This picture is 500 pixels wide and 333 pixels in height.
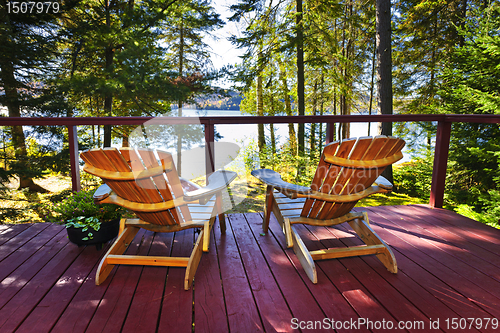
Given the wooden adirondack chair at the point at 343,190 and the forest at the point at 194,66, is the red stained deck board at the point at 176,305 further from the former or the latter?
the forest at the point at 194,66

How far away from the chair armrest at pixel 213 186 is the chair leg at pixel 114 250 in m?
0.61

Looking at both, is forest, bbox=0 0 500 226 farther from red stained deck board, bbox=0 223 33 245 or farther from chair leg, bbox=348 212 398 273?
chair leg, bbox=348 212 398 273

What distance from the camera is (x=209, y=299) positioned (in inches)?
61.5

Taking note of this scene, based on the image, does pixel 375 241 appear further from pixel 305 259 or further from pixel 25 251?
pixel 25 251

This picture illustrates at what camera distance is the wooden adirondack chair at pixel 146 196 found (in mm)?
1563

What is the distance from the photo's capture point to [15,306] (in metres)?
1.50

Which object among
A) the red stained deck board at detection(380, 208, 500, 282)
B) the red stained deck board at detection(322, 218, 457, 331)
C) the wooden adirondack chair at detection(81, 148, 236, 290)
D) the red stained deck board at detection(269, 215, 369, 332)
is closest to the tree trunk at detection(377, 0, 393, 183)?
the red stained deck board at detection(380, 208, 500, 282)

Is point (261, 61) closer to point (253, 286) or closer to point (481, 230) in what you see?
point (481, 230)

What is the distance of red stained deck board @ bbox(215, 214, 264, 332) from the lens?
4.53 ft

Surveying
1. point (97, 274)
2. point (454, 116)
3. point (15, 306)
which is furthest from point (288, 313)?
point (454, 116)

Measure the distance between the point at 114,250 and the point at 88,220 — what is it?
0.41 metres

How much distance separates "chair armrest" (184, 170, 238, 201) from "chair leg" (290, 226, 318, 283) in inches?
24.4

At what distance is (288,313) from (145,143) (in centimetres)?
1003

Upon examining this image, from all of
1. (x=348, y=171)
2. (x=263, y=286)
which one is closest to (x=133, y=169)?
(x=263, y=286)
